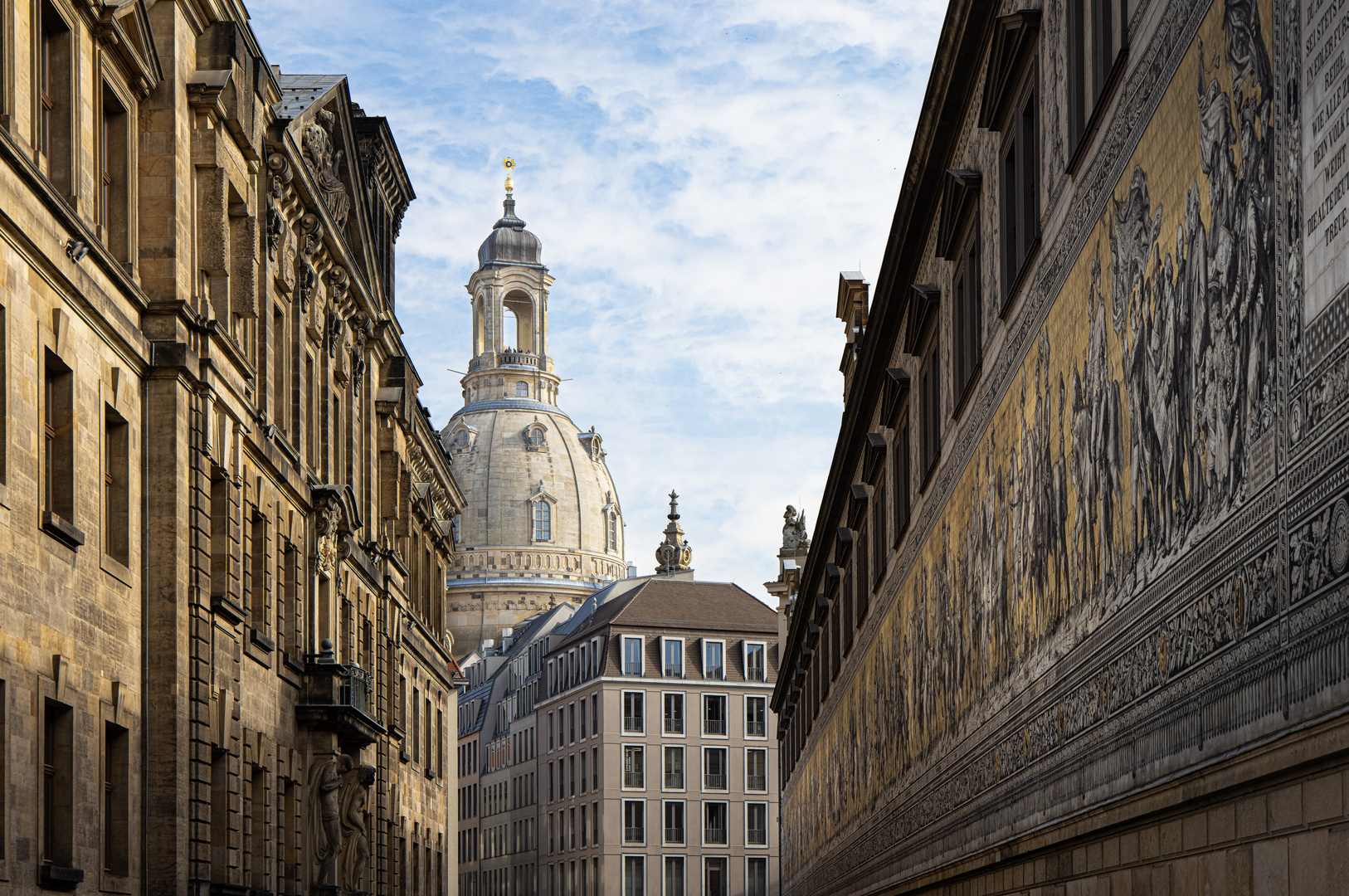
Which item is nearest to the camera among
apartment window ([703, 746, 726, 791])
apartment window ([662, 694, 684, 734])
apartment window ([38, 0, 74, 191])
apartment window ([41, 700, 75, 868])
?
apartment window ([41, 700, 75, 868])

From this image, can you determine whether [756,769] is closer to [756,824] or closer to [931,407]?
→ [756,824]

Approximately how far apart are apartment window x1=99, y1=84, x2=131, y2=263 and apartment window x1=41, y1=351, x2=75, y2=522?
3.41 metres

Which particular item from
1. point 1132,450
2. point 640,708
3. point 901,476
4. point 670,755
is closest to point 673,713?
point 640,708

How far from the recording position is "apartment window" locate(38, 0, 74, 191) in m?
22.3

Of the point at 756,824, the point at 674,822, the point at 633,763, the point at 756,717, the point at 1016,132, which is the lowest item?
the point at 756,824

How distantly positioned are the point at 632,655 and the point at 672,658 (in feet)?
8.19

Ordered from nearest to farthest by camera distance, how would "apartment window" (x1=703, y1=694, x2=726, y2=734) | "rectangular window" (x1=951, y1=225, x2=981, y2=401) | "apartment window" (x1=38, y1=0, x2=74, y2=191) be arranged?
"rectangular window" (x1=951, y1=225, x2=981, y2=401)
"apartment window" (x1=38, y1=0, x2=74, y2=191)
"apartment window" (x1=703, y1=694, x2=726, y2=734)

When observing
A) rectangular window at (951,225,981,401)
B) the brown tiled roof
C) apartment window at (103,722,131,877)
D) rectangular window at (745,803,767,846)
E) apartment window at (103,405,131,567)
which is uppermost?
the brown tiled roof

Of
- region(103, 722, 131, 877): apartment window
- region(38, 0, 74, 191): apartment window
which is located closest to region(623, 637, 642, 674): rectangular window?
region(103, 722, 131, 877): apartment window

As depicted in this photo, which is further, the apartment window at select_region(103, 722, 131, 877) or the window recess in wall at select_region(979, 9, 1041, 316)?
the apartment window at select_region(103, 722, 131, 877)

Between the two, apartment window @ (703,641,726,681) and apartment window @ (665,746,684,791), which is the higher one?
apartment window @ (703,641,726,681)

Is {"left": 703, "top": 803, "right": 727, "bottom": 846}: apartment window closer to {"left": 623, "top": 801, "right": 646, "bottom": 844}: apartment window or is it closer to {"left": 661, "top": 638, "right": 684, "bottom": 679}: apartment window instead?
{"left": 623, "top": 801, "right": 646, "bottom": 844}: apartment window

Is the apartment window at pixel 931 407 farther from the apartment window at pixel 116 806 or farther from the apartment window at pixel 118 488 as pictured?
the apartment window at pixel 116 806

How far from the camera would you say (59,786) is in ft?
70.5
